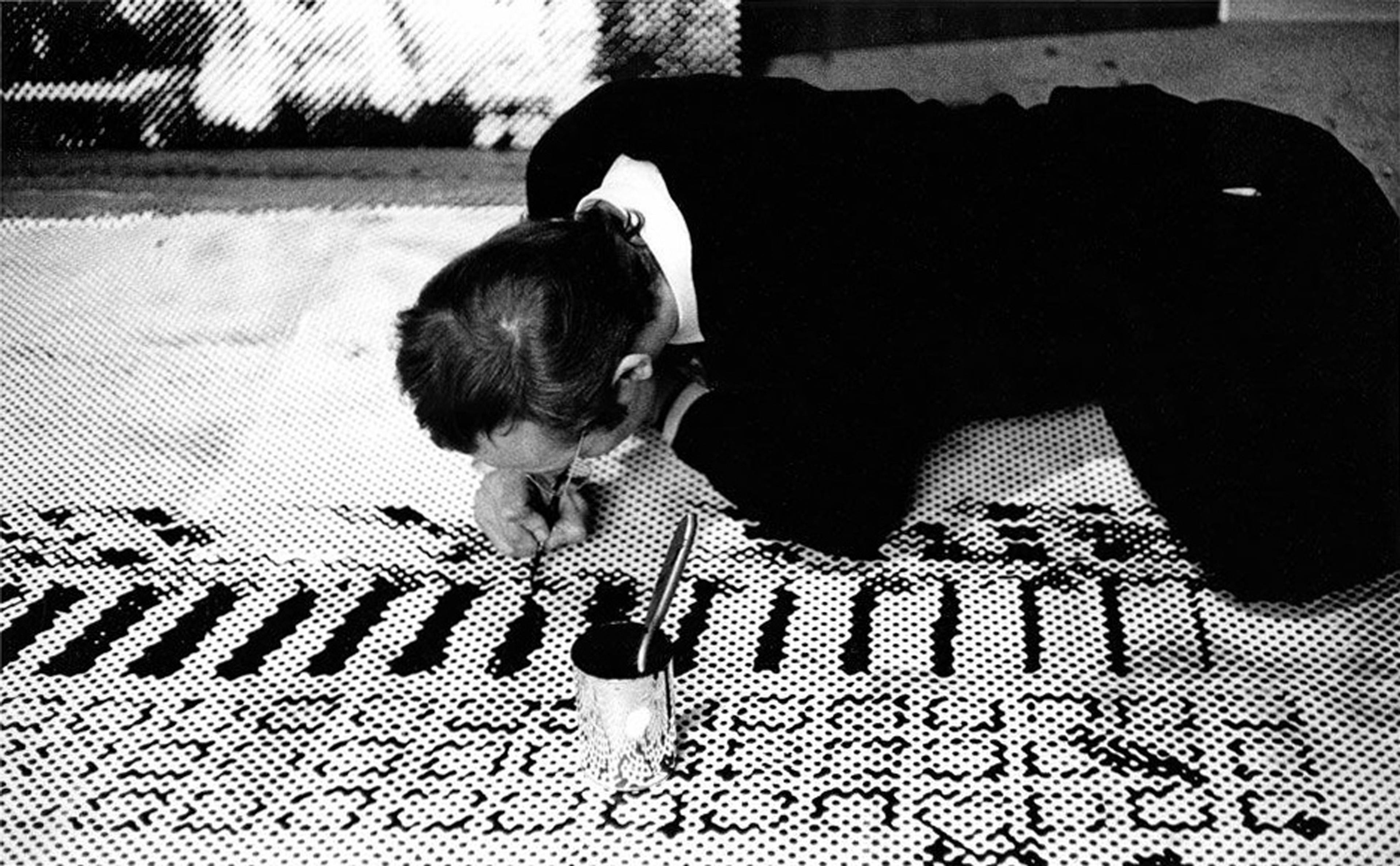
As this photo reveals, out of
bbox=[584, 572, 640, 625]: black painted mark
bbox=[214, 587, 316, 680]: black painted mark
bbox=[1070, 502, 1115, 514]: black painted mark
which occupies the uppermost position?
bbox=[1070, 502, 1115, 514]: black painted mark

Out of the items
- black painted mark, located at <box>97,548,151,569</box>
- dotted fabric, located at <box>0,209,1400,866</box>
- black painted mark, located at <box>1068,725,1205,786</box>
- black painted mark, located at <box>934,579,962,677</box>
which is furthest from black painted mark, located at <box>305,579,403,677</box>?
black painted mark, located at <box>1068,725,1205,786</box>

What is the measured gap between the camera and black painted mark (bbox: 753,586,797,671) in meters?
1.09

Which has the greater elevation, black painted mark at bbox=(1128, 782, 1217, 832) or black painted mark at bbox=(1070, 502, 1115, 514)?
black painted mark at bbox=(1070, 502, 1115, 514)

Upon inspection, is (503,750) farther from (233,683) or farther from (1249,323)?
(1249,323)

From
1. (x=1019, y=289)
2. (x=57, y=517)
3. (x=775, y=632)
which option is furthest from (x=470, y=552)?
(x=1019, y=289)

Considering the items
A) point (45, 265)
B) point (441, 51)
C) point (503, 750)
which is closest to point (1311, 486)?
point (503, 750)

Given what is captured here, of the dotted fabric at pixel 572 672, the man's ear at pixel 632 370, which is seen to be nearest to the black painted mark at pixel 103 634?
the dotted fabric at pixel 572 672

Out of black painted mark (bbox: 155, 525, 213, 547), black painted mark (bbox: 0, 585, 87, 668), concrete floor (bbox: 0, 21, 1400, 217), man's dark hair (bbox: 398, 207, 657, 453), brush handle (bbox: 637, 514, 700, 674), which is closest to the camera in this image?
brush handle (bbox: 637, 514, 700, 674)

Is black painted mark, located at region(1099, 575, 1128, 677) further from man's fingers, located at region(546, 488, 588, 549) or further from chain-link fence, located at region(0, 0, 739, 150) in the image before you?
chain-link fence, located at region(0, 0, 739, 150)

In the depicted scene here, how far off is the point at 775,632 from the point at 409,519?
373mm

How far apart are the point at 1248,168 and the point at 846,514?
517 millimetres

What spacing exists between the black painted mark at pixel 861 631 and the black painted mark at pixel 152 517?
638 millimetres

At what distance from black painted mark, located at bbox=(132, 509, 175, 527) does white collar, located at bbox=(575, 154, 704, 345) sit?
489 millimetres

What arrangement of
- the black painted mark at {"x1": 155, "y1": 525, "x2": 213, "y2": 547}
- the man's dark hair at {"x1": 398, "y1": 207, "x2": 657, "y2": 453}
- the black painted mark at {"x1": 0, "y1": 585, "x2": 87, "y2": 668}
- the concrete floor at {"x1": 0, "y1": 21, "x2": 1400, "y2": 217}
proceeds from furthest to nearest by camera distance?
the concrete floor at {"x1": 0, "y1": 21, "x2": 1400, "y2": 217} < the black painted mark at {"x1": 155, "y1": 525, "x2": 213, "y2": 547} < the black painted mark at {"x1": 0, "y1": 585, "x2": 87, "y2": 668} < the man's dark hair at {"x1": 398, "y1": 207, "x2": 657, "y2": 453}
